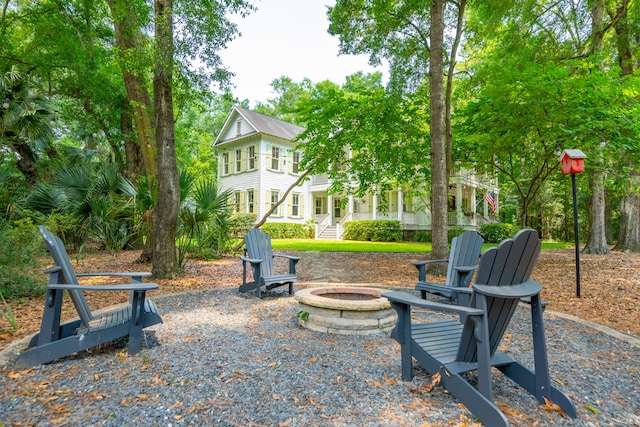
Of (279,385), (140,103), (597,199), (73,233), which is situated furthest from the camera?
(597,199)

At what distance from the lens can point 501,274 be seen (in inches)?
77.8

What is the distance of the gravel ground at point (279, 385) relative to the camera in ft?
6.59

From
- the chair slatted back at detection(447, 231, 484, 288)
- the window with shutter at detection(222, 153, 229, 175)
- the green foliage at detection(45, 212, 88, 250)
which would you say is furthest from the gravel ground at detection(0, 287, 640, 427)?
the window with shutter at detection(222, 153, 229, 175)

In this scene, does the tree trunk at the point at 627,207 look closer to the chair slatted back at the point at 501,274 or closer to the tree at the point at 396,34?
the tree at the point at 396,34

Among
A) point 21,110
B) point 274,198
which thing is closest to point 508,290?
point 21,110

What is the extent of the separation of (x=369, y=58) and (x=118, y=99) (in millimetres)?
8357

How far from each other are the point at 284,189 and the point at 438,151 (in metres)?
15.7

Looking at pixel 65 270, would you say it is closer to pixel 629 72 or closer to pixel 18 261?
pixel 18 261

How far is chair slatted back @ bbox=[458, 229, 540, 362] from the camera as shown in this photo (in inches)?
76.4

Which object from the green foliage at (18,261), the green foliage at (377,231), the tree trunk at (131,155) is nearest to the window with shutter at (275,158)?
the green foliage at (377,231)

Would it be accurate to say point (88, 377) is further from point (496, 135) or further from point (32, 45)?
point (32, 45)

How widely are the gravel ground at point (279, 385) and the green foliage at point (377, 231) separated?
15581 millimetres

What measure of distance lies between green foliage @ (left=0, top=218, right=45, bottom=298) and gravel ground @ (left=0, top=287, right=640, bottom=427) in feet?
9.53

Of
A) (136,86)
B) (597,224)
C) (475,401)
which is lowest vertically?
(475,401)
